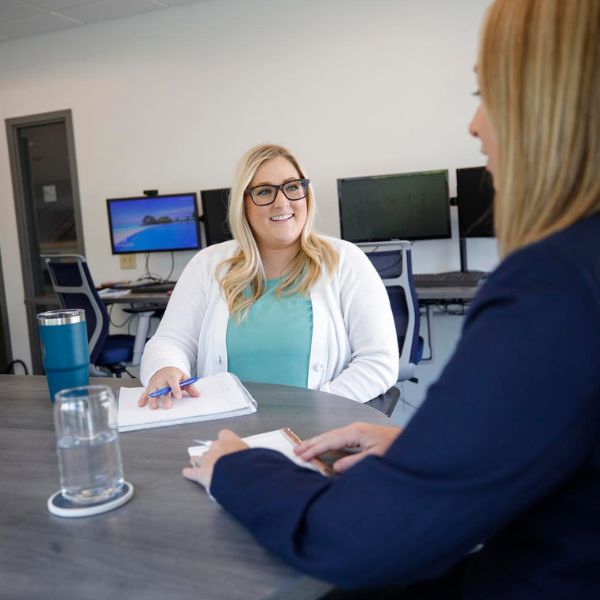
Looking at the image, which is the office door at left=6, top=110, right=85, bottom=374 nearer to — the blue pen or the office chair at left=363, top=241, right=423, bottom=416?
the office chair at left=363, top=241, right=423, bottom=416

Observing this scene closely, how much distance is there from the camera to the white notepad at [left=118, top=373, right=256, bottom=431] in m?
1.12

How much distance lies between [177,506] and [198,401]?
441mm

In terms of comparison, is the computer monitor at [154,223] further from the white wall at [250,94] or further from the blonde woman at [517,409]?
the blonde woman at [517,409]

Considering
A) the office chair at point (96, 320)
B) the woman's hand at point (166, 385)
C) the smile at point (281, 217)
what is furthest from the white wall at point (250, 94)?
the woman's hand at point (166, 385)

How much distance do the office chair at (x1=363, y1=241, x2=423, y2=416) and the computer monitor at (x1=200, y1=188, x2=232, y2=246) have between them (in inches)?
54.8

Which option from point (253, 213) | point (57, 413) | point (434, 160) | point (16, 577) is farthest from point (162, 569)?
A: point (434, 160)

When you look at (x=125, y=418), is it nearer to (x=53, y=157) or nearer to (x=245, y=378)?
(x=245, y=378)

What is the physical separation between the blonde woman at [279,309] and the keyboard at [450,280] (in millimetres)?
1445

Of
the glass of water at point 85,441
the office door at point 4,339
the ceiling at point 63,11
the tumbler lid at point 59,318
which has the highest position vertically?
the ceiling at point 63,11

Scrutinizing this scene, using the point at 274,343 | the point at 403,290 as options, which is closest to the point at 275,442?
the point at 274,343

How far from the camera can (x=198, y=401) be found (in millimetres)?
1227

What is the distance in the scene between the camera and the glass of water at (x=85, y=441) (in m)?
0.80

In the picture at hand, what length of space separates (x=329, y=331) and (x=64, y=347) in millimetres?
724

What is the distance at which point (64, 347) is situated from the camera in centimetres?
122
